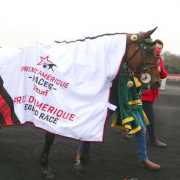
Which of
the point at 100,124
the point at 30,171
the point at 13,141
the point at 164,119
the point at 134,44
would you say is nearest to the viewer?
the point at 100,124

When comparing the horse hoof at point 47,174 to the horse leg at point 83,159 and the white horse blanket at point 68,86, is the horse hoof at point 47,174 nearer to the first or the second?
the horse leg at point 83,159

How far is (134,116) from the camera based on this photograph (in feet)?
10.7

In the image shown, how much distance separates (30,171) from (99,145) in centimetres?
156

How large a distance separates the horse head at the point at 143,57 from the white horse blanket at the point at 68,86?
0.16 meters

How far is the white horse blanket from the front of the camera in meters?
2.70

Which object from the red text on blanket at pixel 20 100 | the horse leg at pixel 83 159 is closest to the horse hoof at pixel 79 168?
the horse leg at pixel 83 159

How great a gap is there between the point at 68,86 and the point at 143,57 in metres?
1.02

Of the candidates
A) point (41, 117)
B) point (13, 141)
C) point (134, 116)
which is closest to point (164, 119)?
point (134, 116)

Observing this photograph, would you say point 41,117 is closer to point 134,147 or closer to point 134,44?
point 134,44

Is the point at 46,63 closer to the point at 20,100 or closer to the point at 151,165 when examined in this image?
the point at 20,100

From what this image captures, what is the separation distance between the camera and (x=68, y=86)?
279cm

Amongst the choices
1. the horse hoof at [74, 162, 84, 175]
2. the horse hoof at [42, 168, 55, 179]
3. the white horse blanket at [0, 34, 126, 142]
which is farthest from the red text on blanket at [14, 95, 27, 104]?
the horse hoof at [74, 162, 84, 175]

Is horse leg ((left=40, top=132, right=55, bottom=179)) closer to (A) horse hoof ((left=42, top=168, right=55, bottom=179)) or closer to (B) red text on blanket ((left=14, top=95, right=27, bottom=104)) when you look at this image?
(A) horse hoof ((left=42, top=168, right=55, bottom=179))

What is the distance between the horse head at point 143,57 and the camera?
285 cm
